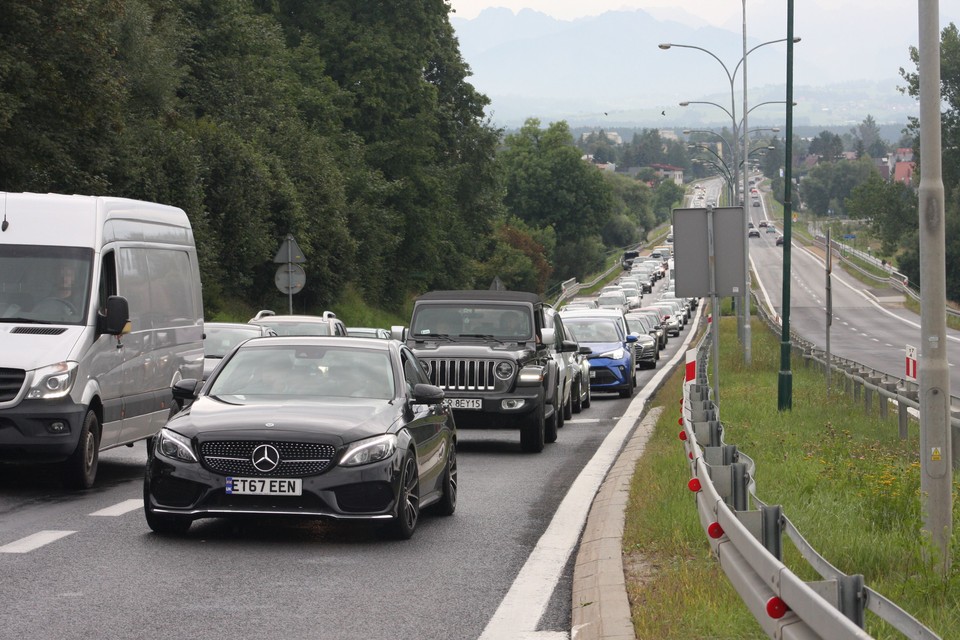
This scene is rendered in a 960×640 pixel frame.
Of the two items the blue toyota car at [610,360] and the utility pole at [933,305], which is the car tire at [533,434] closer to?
the utility pole at [933,305]

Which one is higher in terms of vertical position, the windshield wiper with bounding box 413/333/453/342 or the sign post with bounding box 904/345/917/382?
the windshield wiper with bounding box 413/333/453/342

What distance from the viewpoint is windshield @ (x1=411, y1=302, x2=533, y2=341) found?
819 inches

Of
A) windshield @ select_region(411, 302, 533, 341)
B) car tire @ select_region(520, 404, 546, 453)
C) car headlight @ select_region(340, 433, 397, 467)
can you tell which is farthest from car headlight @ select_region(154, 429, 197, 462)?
windshield @ select_region(411, 302, 533, 341)

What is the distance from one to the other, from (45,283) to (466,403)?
6400 millimetres

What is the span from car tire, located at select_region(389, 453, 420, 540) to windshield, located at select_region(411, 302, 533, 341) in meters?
9.59

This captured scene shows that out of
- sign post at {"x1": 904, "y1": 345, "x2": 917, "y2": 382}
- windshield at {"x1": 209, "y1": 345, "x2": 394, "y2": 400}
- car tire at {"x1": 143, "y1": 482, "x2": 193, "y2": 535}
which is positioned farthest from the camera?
sign post at {"x1": 904, "y1": 345, "x2": 917, "y2": 382}

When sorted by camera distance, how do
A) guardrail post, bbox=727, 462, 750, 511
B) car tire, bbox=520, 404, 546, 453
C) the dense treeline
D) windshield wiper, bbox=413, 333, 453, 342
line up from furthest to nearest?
the dense treeline
windshield wiper, bbox=413, 333, 453, 342
car tire, bbox=520, 404, 546, 453
guardrail post, bbox=727, 462, 750, 511

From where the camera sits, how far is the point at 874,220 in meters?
113

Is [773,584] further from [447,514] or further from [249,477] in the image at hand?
[447,514]

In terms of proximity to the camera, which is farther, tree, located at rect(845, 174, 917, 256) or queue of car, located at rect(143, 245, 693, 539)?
tree, located at rect(845, 174, 917, 256)

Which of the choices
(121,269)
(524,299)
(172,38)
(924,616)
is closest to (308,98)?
(172,38)

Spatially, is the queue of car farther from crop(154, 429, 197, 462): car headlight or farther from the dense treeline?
the dense treeline

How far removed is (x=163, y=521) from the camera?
10680 mm

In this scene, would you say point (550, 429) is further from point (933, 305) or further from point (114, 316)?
point (933, 305)
